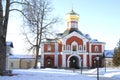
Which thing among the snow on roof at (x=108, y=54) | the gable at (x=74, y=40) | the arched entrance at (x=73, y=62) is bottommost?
the arched entrance at (x=73, y=62)

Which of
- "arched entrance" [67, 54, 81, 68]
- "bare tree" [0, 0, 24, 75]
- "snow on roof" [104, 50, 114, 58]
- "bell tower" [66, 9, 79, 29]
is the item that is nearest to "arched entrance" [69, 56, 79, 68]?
"arched entrance" [67, 54, 81, 68]

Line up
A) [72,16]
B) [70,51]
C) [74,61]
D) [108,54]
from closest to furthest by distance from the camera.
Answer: [70,51] < [74,61] < [108,54] < [72,16]

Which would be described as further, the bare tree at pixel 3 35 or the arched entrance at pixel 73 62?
the arched entrance at pixel 73 62

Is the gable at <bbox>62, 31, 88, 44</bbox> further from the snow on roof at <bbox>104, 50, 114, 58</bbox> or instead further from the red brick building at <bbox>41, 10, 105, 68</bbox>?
the snow on roof at <bbox>104, 50, 114, 58</bbox>

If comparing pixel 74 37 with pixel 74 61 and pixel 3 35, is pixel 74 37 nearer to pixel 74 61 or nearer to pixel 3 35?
pixel 74 61

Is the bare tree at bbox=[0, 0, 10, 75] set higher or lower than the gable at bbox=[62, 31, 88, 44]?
lower

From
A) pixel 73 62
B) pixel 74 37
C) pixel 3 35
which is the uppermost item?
pixel 74 37

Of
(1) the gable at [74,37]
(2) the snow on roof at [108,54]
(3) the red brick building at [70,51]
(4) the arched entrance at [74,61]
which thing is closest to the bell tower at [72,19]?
(3) the red brick building at [70,51]

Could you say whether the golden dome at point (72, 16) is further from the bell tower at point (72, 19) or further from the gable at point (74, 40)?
the gable at point (74, 40)

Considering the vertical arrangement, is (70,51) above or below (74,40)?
below

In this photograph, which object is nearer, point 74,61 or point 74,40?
point 74,40

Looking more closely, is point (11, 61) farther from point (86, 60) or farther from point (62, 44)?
point (86, 60)

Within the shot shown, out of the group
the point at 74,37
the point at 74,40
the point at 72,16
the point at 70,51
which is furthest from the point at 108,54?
the point at 72,16

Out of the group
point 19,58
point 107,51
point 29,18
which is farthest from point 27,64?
point 29,18
